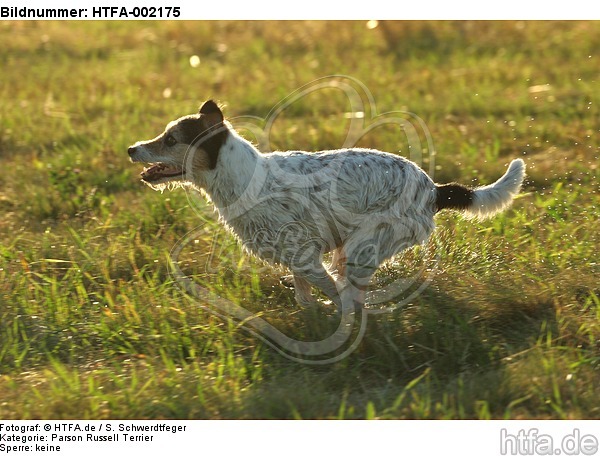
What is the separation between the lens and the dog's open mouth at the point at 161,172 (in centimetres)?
558

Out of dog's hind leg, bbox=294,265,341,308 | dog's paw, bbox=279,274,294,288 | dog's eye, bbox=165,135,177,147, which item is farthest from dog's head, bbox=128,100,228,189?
dog's paw, bbox=279,274,294,288

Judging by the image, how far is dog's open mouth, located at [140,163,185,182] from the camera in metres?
5.58

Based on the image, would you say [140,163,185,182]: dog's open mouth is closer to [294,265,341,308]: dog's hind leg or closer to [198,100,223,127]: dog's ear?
[198,100,223,127]: dog's ear

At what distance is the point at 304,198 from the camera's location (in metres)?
5.52

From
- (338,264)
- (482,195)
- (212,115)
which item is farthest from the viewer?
(338,264)

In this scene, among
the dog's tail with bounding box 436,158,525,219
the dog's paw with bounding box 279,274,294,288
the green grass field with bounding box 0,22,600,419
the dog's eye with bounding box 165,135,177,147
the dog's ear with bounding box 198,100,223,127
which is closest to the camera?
the green grass field with bounding box 0,22,600,419

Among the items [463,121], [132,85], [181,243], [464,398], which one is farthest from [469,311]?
[132,85]

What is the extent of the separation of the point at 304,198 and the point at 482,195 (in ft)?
3.84

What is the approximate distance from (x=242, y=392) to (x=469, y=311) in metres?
1.55

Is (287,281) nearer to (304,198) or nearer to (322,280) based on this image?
(322,280)

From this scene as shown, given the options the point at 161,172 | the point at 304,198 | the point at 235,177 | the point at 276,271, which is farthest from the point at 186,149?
the point at 276,271

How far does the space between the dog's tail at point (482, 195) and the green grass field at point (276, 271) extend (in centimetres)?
44

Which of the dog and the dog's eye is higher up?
the dog's eye

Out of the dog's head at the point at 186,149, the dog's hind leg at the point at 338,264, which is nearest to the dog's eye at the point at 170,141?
the dog's head at the point at 186,149
